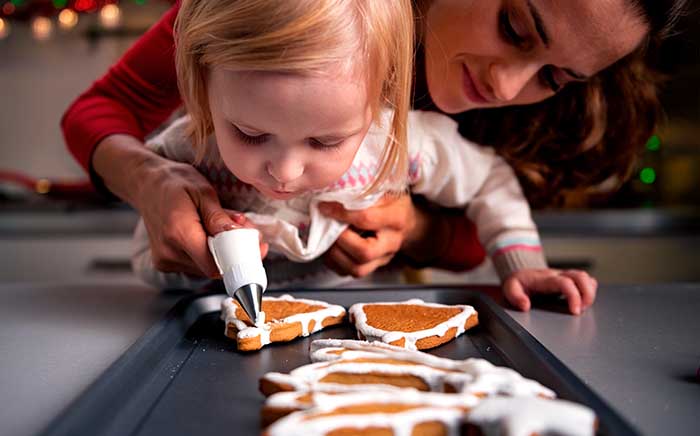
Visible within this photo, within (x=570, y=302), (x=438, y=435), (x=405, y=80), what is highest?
(x=405, y=80)

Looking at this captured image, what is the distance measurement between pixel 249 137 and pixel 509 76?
38cm

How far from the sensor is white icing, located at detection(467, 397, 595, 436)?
438 millimetres

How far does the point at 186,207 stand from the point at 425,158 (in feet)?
1.21

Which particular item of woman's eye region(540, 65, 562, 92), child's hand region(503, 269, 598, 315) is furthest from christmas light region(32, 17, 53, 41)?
child's hand region(503, 269, 598, 315)

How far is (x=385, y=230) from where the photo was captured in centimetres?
105

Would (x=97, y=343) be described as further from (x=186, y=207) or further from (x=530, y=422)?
(x=530, y=422)

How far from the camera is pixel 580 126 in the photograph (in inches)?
46.5

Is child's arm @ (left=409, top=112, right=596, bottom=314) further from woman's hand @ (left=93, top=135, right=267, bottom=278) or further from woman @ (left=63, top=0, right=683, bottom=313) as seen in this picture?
woman's hand @ (left=93, top=135, right=267, bottom=278)

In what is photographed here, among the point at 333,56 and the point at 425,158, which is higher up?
the point at 333,56

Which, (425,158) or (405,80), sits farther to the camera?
(425,158)

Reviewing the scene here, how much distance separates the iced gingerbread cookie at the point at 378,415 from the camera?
453 mm

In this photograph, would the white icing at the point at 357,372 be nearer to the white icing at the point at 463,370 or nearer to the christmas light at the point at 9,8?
the white icing at the point at 463,370

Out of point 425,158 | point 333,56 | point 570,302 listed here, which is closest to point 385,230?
point 425,158

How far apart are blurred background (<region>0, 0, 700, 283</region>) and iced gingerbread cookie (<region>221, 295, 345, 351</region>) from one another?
41.3 inches
